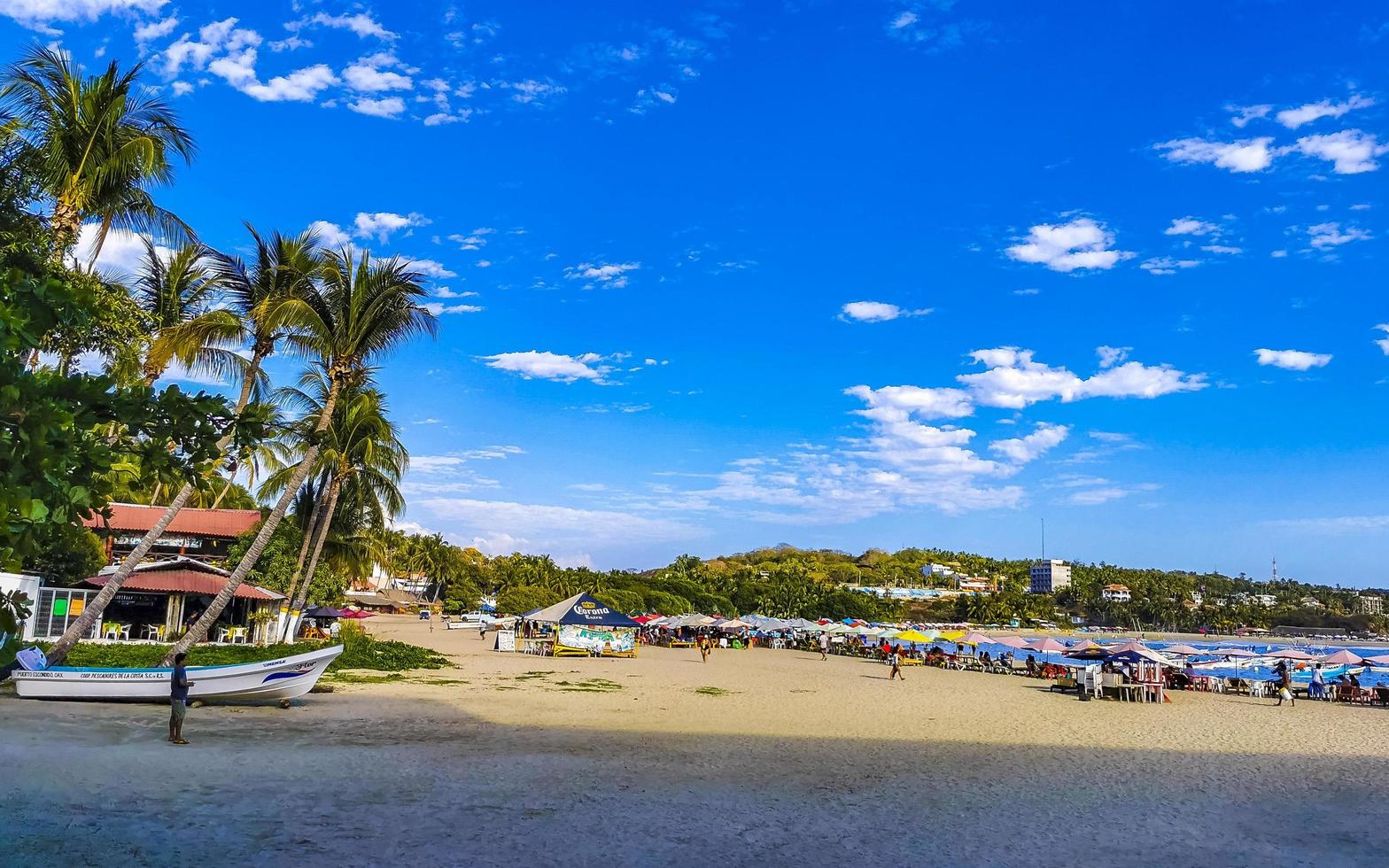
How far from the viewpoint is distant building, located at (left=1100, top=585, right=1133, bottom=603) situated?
141000 mm

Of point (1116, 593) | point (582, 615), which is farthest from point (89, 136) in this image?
point (1116, 593)

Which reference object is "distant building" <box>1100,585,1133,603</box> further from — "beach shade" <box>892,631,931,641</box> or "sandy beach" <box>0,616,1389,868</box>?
"sandy beach" <box>0,616,1389,868</box>

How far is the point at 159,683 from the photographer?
15102mm

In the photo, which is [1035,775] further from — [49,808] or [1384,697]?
[1384,697]

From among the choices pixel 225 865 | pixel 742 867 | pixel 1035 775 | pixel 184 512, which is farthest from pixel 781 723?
pixel 184 512

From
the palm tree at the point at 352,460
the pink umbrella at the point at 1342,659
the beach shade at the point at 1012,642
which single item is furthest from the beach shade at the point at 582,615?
the pink umbrella at the point at 1342,659

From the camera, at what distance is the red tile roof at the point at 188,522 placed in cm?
3625

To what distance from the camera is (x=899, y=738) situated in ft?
55.5

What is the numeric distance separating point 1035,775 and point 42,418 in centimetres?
1348

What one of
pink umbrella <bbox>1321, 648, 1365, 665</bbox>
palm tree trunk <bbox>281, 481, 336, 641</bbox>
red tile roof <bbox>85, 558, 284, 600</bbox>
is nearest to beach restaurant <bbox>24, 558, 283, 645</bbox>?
red tile roof <bbox>85, 558, 284, 600</bbox>

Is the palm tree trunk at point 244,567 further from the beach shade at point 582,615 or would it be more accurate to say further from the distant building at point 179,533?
the distant building at point 179,533

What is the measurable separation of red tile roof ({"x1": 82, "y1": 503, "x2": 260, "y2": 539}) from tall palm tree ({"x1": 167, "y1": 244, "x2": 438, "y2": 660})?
16.7 m

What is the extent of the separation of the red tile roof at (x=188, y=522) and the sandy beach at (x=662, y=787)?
68.3 feet

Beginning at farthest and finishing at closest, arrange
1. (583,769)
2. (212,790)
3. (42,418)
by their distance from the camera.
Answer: (583,769)
(212,790)
(42,418)
